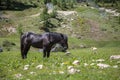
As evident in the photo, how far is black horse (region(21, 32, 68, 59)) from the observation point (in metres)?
25.0

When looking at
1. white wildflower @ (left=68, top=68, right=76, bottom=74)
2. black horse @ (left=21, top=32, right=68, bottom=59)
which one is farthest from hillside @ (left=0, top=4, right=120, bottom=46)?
white wildflower @ (left=68, top=68, right=76, bottom=74)

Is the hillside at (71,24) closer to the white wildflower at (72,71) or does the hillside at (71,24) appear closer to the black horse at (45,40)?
the black horse at (45,40)

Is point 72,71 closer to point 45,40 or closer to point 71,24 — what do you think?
point 45,40

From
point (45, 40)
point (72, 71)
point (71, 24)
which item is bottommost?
point (71, 24)

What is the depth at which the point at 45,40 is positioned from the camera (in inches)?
998

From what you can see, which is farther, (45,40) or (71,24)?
(71,24)

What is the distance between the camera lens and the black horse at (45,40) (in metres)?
25.0

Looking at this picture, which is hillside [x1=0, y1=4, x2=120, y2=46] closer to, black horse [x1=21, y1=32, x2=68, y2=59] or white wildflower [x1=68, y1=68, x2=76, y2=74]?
black horse [x1=21, y1=32, x2=68, y2=59]

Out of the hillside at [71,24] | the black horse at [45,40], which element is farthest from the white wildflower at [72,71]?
the hillside at [71,24]

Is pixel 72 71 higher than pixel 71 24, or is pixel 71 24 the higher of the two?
pixel 72 71

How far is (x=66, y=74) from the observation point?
55.0 feet

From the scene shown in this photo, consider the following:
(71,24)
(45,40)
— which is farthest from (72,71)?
(71,24)

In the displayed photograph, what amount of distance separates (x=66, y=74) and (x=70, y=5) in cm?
7777

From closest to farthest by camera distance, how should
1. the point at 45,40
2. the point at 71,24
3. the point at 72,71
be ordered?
the point at 72,71 < the point at 45,40 < the point at 71,24
